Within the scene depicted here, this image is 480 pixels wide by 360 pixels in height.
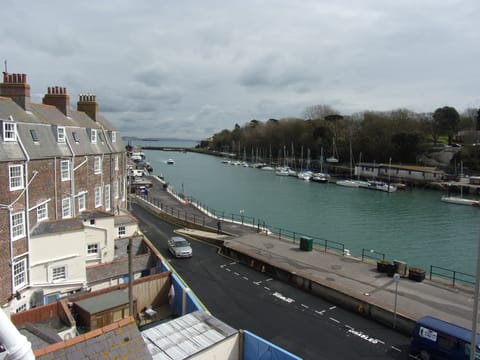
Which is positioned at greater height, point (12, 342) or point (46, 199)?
point (12, 342)

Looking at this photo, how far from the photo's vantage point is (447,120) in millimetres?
98188

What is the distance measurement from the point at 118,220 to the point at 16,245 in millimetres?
10193

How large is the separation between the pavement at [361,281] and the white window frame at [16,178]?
44.5ft

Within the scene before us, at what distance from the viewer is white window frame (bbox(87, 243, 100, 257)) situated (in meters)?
21.7

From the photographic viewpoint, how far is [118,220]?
2628 cm

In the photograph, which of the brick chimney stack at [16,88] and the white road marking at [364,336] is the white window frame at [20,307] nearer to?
the brick chimney stack at [16,88]

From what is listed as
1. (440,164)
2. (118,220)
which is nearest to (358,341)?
(118,220)

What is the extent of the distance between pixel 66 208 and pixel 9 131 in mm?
6427

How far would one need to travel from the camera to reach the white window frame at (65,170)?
826 inches

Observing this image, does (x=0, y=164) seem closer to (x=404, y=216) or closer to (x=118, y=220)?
(x=118, y=220)

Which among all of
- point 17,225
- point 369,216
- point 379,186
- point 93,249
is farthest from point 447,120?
point 17,225

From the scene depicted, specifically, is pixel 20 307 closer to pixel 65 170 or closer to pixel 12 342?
pixel 65 170

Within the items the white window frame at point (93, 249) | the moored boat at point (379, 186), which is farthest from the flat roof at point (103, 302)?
the moored boat at point (379, 186)

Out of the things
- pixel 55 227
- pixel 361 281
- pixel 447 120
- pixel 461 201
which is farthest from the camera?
pixel 447 120
